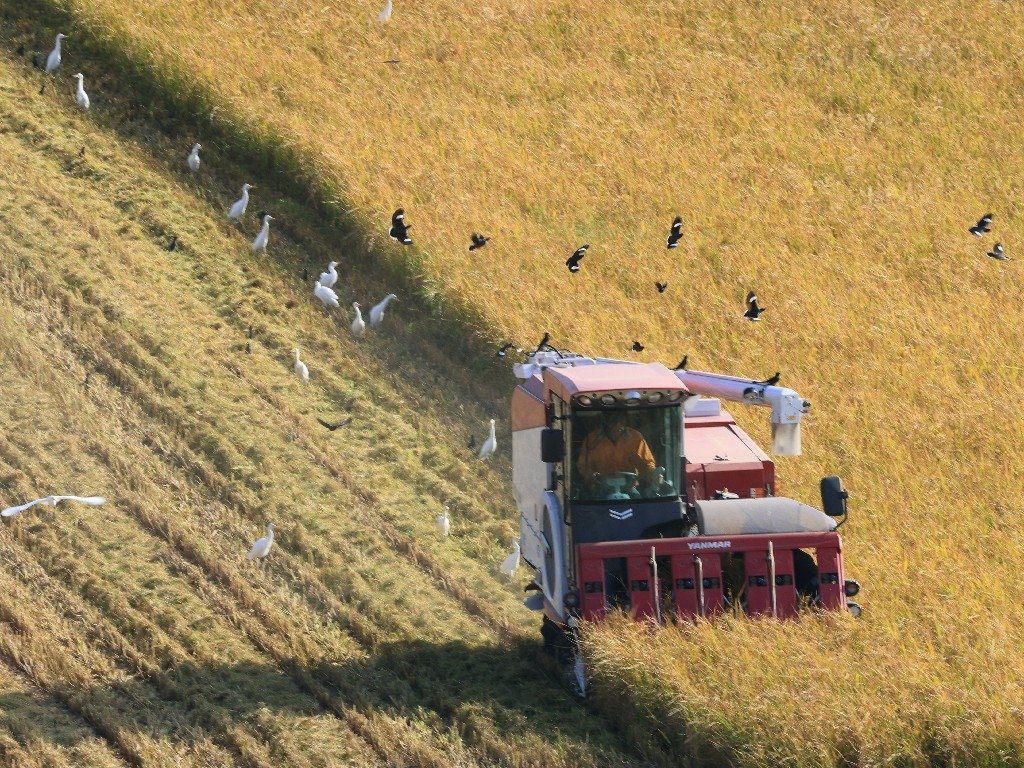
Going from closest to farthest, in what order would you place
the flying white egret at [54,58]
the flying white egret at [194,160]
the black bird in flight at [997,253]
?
the flying white egret at [194,160]
the black bird in flight at [997,253]
the flying white egret at [54,58]

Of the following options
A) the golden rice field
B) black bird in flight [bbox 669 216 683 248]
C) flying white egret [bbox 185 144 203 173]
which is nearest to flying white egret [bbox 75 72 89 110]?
the golden rice field

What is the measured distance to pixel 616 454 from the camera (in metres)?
13.5

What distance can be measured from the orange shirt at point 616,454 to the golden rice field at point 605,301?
4.87 feet

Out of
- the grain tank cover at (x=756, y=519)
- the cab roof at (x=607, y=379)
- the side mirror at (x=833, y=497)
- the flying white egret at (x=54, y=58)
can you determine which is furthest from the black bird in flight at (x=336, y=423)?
the flying white egret at (x=54, y=58)

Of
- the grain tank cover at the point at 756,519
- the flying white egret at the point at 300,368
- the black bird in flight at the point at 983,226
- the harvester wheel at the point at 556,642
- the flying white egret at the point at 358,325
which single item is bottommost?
the harvester wheel at the point at 556,642

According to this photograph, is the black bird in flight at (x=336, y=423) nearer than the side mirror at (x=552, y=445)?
No

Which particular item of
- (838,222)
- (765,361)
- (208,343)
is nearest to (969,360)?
(765,361)

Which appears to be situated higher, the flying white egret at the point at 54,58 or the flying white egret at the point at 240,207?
the flying white egret at the point at 54,58

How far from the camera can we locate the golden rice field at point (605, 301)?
488 inches

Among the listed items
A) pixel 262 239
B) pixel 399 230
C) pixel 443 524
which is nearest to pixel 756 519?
pixel 443 524

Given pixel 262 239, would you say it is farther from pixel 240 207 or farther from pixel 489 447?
pixel 489 447

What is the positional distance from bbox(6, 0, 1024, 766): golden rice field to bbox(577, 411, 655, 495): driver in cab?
1.45 m

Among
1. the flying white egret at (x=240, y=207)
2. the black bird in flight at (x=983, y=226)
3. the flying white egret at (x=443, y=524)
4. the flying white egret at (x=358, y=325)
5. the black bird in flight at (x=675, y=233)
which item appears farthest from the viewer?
the black bird in flight at (x=983, y=226)

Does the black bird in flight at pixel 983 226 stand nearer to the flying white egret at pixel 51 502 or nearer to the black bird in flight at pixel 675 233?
the black bird in flight at pixel 675 233
